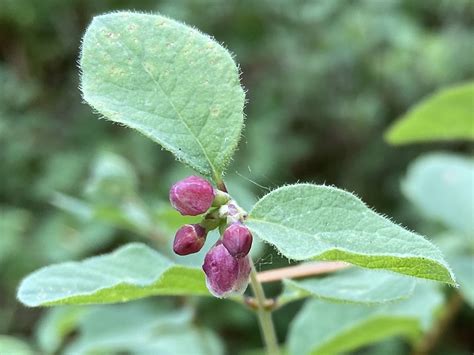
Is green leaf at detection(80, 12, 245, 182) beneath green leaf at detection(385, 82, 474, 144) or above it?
above

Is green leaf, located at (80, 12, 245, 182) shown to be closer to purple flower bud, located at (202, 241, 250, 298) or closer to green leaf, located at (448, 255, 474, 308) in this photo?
purple flower bud, located at (202, 241, 250, 298)

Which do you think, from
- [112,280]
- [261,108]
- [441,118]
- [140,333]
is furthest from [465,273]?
[261,108]

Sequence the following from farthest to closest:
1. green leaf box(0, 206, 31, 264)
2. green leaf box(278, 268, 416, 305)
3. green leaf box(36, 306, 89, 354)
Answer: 1. green leaf box(0, 206, 31, 264)
2. green leaf box(36, 306, 89, 354)
3. green leaf box(278, 268, 416, 305)

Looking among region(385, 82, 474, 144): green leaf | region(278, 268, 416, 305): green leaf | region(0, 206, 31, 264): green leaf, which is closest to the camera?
region(278, 268, 416, 305): green leaf

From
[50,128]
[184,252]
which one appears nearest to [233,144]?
[184,252]

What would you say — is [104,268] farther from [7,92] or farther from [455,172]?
[7,92]

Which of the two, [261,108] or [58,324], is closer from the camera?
[58,324]

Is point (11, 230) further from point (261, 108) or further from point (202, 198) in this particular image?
point (202, 198)

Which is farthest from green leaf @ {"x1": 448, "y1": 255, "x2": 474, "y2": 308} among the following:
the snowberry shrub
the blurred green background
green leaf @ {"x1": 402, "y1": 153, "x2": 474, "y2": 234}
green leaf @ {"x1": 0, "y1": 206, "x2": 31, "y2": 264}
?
green leaf @ {"x1": 0, "y1": 206, "x2": 31, "y2": 264}

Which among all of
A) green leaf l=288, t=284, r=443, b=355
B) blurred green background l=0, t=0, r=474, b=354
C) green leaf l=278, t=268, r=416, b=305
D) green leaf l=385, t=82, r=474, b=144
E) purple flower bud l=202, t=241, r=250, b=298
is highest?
purple flower bud l=202, t=241, r=250, b=298
